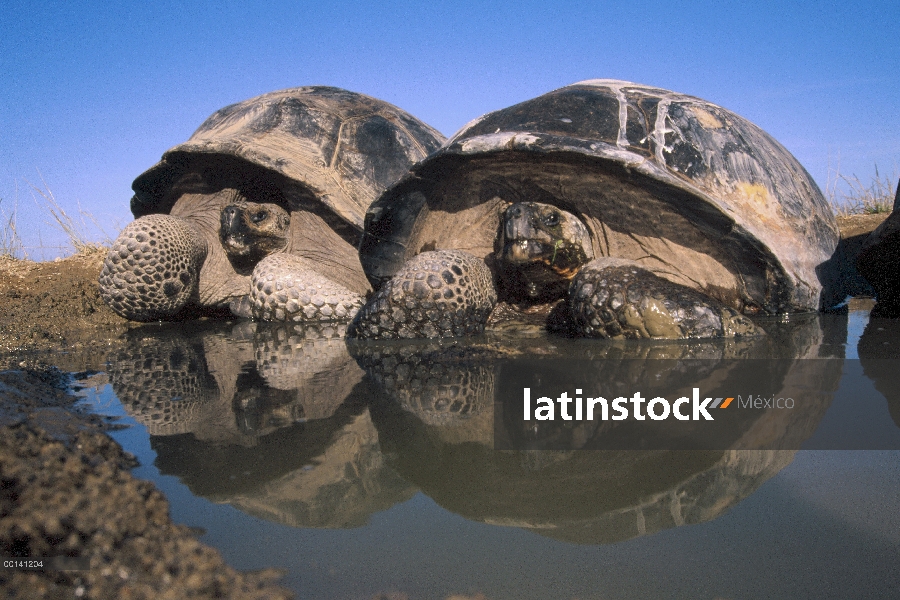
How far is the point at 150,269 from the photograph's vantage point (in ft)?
15.2

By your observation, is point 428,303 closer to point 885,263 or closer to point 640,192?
point 640,192

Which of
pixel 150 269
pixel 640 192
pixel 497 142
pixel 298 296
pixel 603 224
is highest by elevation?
pixel 497 142

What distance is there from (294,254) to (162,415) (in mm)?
3168

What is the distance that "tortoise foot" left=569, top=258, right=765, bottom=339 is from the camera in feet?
10.1

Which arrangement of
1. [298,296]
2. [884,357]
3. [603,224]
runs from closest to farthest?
[884,357] < [603,224] < [298,296]

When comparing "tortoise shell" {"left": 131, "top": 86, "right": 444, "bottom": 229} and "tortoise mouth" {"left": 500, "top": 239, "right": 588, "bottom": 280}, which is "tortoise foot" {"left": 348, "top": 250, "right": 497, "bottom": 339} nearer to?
"tortoise mouth" {"left": 500, "top": 239, "right": 588, "bottom": 280}

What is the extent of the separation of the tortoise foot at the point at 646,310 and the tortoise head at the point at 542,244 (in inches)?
15.7

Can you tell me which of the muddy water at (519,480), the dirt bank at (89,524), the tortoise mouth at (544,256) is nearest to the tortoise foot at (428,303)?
the tortoise mouth at (544,256)

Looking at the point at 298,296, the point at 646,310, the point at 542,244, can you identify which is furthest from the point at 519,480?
the point at 298,296

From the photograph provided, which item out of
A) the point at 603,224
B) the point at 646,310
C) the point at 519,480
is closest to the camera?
the point at 519,480

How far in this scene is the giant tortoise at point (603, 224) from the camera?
10.5 feet

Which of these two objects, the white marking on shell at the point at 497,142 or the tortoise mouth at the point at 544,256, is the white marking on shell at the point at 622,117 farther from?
the tortoise mouth at the point at 544,256

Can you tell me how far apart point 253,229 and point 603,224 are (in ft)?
9.07

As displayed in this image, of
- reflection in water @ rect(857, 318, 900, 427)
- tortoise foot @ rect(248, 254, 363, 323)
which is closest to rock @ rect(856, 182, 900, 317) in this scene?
reflection in water @ rect(857, 318, 900, 427)
